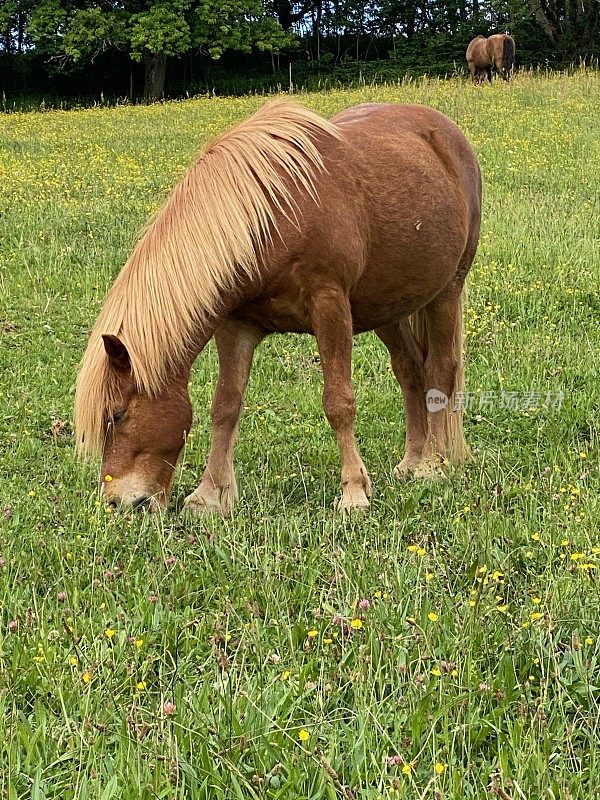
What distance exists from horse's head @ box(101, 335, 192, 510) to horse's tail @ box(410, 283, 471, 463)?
195cm

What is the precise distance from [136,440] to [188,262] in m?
0.84

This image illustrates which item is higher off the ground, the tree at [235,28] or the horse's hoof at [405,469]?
the tree at [235,28]

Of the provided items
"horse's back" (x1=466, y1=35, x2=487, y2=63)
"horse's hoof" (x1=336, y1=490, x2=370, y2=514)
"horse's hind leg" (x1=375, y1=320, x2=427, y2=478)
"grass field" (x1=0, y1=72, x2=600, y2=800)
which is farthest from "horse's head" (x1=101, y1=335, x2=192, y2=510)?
"horse's back" (x1=466, y1=35, x2=487, y2=63)

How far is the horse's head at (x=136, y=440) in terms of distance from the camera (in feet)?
12.7

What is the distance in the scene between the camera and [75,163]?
44.9 feet

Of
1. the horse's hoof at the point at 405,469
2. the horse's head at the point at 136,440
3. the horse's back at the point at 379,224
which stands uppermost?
the horse's back at the point at 379,224

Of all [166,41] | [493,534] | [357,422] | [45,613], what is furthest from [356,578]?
[166,41]

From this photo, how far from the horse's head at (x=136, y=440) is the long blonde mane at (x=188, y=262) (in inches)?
1.7

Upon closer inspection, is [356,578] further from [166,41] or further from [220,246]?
[166,41]

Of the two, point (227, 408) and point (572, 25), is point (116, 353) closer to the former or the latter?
point (227, 408)

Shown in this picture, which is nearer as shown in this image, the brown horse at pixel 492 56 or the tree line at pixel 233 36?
the brown horse at pixel 492 56

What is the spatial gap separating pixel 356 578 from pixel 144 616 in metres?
0.81

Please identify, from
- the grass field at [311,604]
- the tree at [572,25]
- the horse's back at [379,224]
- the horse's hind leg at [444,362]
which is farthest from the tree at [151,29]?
the horse's hind leg at [444,362]

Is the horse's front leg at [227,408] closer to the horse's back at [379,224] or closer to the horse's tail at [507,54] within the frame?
the horse's back at [379,224]
